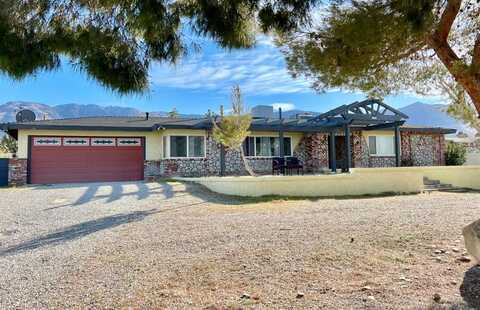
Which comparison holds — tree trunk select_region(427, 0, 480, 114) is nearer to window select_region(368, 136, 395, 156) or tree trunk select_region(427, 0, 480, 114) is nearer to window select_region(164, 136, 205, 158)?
window select_region(164, 136, 205, 158)

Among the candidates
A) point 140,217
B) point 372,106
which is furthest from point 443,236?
point 372,106

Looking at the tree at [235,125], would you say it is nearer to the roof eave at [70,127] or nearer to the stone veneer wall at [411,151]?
the roof eave at [70,127]

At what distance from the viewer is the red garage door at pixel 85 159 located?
17594 millimetres

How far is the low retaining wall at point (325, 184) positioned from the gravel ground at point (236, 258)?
3.53 meters

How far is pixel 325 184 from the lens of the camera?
13.8m

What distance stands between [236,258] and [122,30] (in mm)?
3335

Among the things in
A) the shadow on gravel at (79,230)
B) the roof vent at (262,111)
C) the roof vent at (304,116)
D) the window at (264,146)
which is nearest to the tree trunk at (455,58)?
the shadow on gravel at (79,230)

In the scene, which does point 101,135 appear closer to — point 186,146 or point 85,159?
point 85,159

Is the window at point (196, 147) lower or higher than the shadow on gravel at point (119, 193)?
higher

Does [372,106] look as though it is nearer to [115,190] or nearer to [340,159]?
[340,159]

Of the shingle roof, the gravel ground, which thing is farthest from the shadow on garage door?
the gravel ground

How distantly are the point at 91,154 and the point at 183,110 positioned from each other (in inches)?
1116

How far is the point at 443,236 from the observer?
20.4ft

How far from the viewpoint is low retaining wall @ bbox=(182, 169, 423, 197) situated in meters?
13.4
